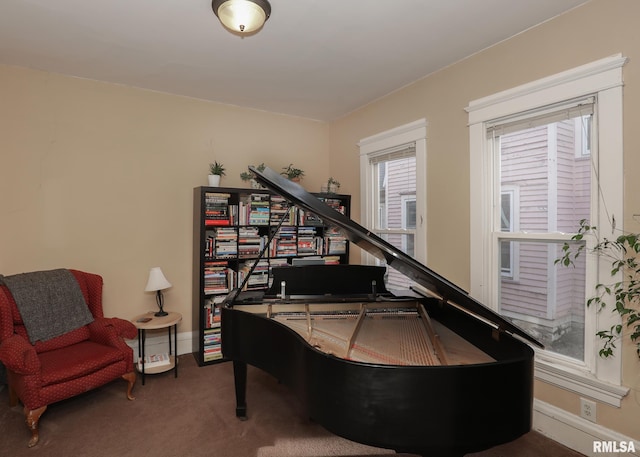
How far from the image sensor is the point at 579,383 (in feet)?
6.96

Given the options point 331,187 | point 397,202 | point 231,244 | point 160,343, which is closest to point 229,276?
point 231,244

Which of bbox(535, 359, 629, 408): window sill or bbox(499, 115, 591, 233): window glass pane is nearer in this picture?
bbox(535, 359, 629, 408): window sill

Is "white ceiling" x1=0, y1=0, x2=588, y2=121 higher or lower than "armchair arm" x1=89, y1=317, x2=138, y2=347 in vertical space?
higher

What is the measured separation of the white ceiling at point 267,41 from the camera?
83.1 inches

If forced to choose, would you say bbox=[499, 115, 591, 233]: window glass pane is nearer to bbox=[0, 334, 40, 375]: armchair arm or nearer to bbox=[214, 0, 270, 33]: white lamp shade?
bbox=[214, 0, 270, 33]: white lamp shade

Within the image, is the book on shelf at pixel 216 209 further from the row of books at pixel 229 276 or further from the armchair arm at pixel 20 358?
the armchair arm at pixel 20 358

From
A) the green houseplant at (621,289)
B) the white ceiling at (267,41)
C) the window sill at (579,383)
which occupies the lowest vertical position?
the window sill at (579,383)

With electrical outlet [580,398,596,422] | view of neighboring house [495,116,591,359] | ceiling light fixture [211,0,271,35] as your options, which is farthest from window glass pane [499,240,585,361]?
ceiling light fixture [211,0,271,35]

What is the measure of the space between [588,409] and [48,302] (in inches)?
154

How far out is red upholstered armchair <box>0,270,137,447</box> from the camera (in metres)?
2.18

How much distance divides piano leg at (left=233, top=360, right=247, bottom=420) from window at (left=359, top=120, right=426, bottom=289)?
1.54 meters

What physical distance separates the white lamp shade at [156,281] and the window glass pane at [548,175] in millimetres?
3034

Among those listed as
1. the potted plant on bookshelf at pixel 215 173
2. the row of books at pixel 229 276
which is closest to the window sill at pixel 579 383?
the row of books at pixel 229 276

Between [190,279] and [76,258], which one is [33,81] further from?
[190,279]
